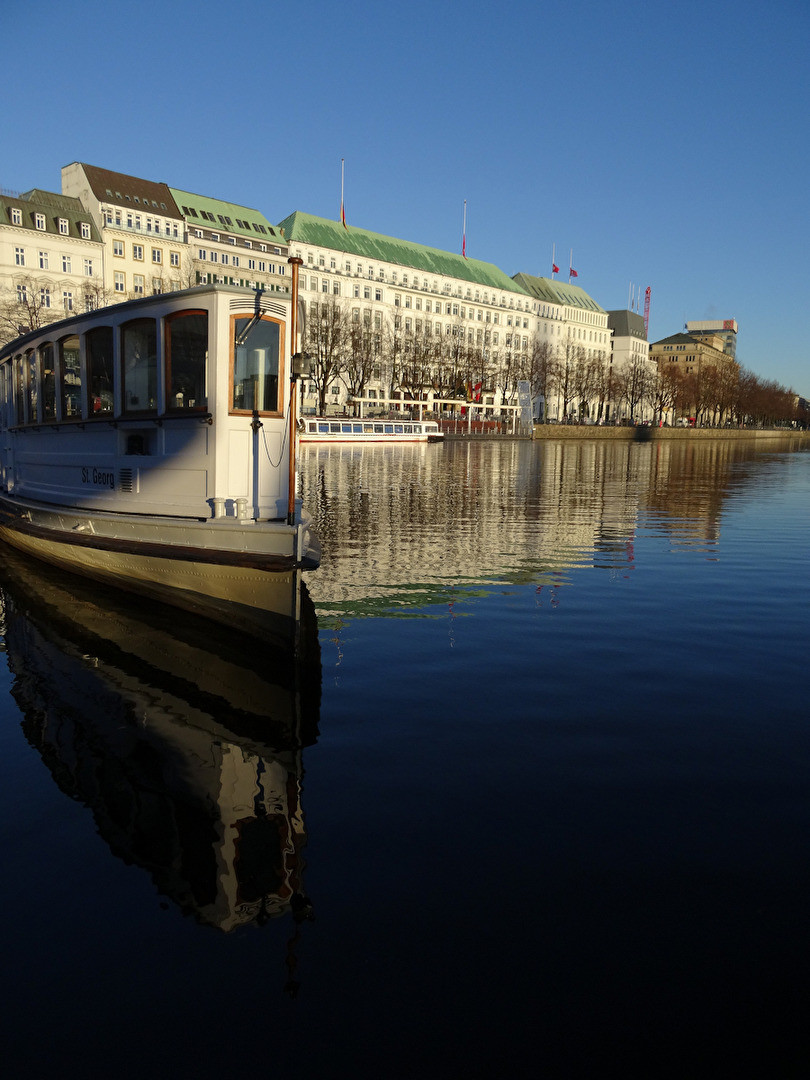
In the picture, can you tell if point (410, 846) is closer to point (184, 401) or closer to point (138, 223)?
point (184, 401)

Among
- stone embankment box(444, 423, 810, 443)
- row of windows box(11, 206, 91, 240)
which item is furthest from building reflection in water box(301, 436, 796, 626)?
row of windows box(11, 206, 91, 240)

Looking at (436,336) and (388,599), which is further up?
(436,336)

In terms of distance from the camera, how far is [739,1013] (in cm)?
361

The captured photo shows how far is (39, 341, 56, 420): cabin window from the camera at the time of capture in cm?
1319

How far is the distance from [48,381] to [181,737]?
29.3 feet

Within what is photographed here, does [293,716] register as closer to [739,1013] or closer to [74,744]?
[74,744]

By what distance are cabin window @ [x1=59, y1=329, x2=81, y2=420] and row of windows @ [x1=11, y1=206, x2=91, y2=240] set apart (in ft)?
266

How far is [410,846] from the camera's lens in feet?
16.3

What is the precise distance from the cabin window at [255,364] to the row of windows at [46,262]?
8409cm

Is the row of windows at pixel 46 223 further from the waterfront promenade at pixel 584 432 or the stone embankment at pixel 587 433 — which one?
the stone embankment at pixel 587 433

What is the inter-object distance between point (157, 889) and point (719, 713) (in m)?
5.22

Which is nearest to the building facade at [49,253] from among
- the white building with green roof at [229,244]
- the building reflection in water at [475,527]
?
the white building with green roof at [229,244]

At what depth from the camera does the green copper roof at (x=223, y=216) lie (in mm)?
95812

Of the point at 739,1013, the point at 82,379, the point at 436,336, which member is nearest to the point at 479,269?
the point at 436,336
